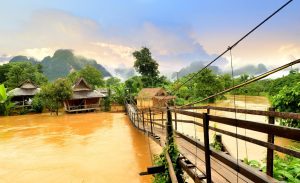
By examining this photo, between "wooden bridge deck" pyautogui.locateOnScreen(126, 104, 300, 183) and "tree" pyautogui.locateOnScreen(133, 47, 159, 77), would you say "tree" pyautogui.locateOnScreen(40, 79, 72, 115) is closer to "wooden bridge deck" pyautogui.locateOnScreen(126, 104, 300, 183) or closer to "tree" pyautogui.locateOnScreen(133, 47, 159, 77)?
"tree" pyautogui.locateOnScreen(133, 47, 159, 77)

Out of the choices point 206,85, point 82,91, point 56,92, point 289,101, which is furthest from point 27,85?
point 289,101

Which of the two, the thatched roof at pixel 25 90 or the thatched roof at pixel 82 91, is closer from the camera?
the thatched roof at pixel 82 91

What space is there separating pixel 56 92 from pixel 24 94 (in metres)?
7.44

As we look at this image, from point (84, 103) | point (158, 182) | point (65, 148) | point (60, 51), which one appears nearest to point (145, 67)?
point (84, 103)

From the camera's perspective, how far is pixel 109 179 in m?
8.79

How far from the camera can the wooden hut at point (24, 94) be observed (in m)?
30.8

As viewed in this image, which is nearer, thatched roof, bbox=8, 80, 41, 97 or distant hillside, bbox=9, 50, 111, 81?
thatched roof, bbox=8, 80, 41, 97

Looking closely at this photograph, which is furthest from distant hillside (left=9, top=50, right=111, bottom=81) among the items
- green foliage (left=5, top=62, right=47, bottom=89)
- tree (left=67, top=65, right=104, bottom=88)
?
green foliage (left=5, top=62, right=47, bottom=89)

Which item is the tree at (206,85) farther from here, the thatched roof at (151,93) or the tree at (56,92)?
the tree at (56,92)

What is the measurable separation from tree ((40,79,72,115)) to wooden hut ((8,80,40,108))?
4.79m

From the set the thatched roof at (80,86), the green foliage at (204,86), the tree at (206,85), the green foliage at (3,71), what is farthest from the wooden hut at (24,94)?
the tree at (206,85)

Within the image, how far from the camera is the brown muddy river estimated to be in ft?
30.5

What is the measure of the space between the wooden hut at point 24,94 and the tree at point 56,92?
479cm

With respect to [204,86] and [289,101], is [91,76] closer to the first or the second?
[204,86]
